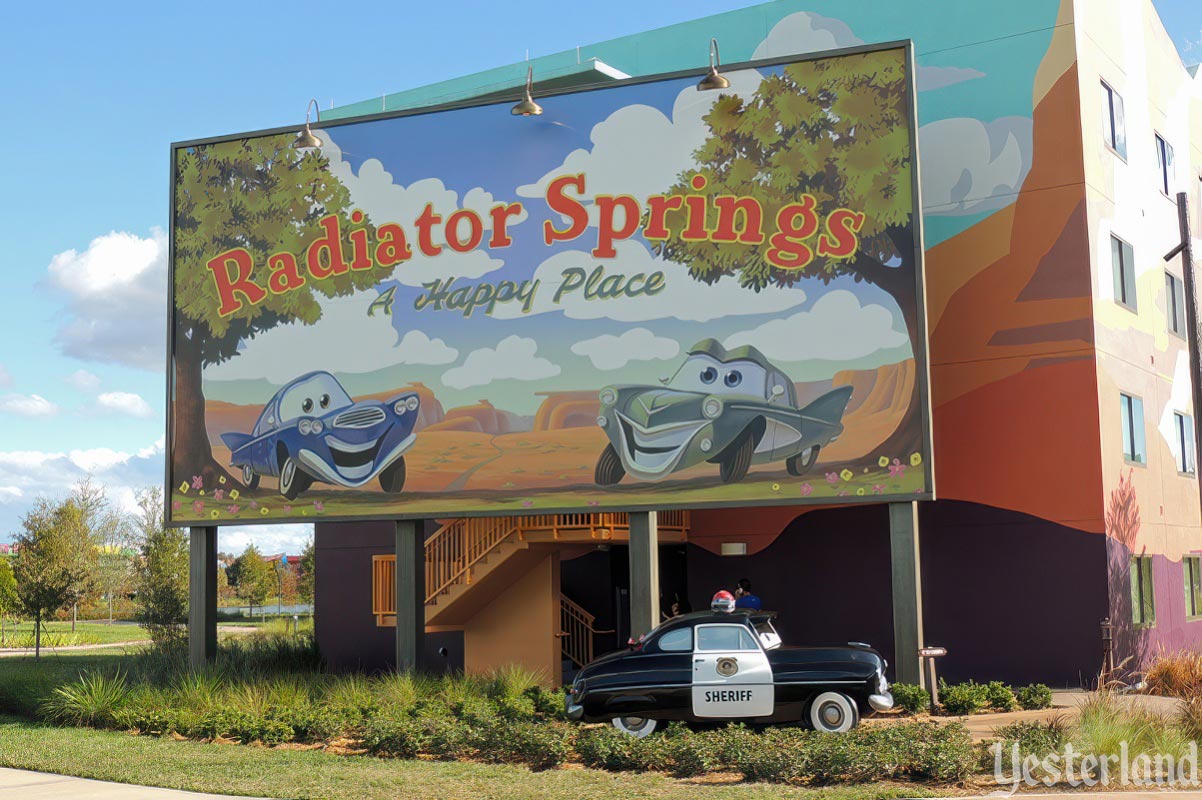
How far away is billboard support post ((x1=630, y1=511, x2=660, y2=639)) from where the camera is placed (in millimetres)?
20375

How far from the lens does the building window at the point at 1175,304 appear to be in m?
27.9

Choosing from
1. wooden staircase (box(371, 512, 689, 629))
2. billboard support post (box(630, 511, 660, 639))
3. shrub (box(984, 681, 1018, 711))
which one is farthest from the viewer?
wooden staircase (box(371, 512, 689, 629))

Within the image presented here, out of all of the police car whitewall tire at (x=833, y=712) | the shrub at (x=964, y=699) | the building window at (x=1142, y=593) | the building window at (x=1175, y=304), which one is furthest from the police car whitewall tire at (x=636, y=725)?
the building window at (x=1175, y=304)

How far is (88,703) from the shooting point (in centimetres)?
2020

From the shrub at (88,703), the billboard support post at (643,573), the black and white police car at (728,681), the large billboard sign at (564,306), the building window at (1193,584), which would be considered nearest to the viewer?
the black and white police car at (728,681)

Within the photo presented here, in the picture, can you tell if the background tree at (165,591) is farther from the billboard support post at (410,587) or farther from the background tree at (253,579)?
the background tree at (253,579)

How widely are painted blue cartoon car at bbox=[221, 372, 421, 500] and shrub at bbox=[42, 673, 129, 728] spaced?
176 inches

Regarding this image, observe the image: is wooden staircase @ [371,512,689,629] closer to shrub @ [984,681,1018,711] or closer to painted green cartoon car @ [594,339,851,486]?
painted green cartoon car @ [594,339,851,486]

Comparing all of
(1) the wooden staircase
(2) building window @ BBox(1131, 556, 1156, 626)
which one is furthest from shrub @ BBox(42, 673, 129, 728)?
(2) building window @ BBox(1131, 556, 1156, 626)

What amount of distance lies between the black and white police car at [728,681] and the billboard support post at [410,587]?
19.8 feet

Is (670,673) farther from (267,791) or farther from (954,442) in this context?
(954,442)

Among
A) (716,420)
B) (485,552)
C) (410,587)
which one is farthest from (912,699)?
(485,552)

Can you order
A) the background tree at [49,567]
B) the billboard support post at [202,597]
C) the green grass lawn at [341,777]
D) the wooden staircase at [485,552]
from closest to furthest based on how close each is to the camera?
the green grass lawn at [341,777] → the billboard support post at [202,597] → the wooden staircase at [485,552] → the background tree at [49,567]

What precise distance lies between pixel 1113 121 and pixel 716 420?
11097 mm
